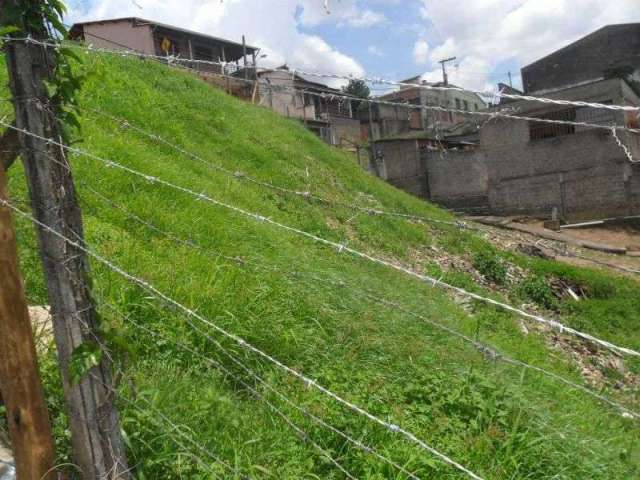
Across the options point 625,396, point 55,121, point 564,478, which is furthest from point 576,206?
point 55,121

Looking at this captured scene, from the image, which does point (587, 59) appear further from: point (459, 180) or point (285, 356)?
point (285, 356)

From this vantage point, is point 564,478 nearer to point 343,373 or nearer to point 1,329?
point 343,373

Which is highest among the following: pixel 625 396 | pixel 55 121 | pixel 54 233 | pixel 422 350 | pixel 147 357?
pixel 55 121

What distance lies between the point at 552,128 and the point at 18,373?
71.8 feet

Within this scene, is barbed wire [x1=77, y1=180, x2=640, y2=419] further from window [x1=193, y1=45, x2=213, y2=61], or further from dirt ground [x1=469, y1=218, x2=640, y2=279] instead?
window [x1=193, y1=45, x2=213, y2=61]

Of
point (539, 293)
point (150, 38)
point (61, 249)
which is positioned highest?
point (150, 38)

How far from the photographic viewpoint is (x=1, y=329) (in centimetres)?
194

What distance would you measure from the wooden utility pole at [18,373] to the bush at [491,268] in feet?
30.4

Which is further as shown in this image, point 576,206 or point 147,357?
point 576,206

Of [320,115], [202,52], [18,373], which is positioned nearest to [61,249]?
[18,373]

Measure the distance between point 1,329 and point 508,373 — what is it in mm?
3404

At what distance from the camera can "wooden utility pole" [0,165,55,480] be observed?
195 centimetres

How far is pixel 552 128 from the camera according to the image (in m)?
21.3

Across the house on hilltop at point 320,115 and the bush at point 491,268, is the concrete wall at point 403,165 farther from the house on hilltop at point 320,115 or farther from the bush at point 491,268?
the bush at point 491,268
